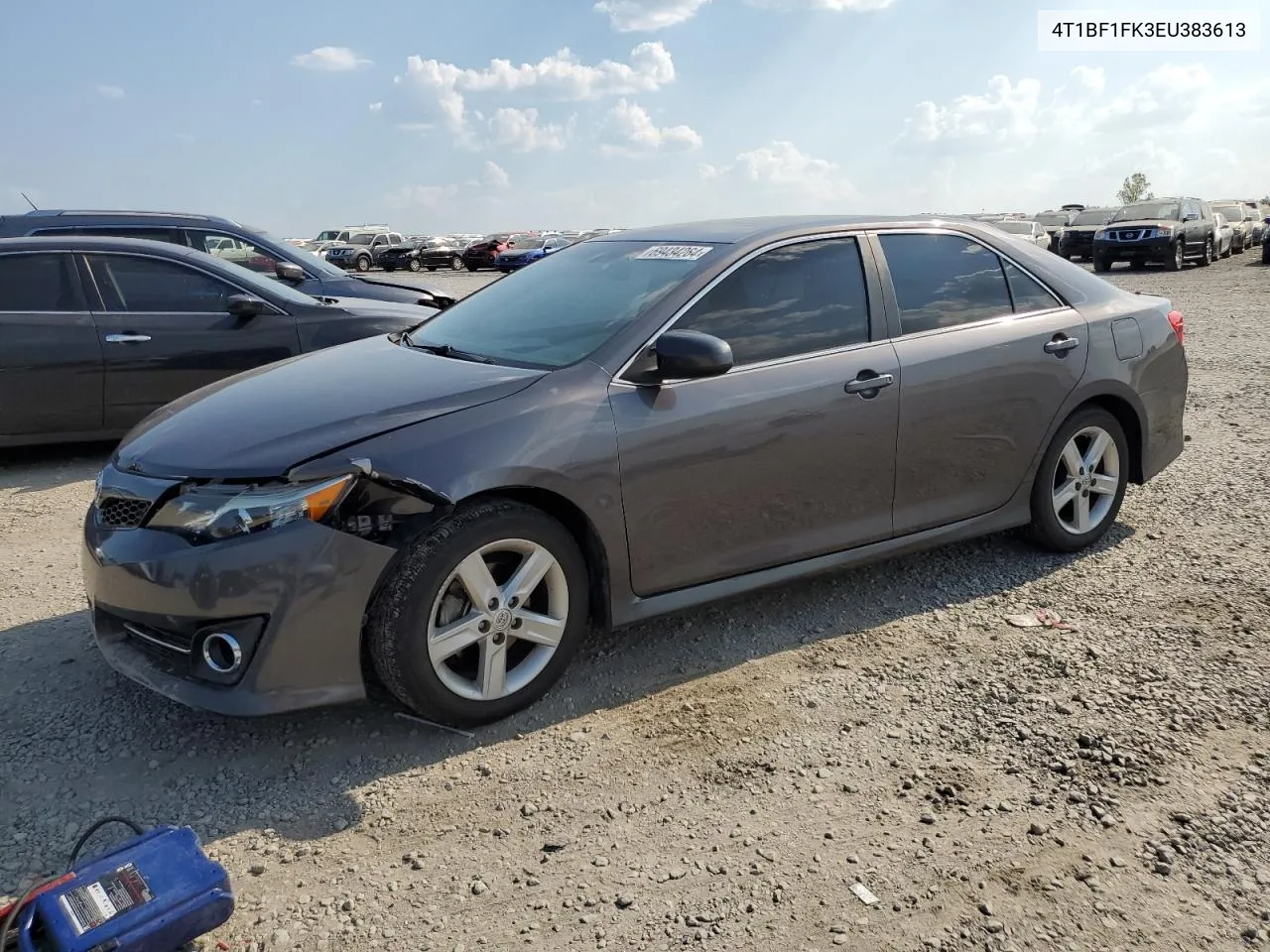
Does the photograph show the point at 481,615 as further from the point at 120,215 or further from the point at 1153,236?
the point at 1153,236

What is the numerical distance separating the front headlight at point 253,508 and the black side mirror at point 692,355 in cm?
112

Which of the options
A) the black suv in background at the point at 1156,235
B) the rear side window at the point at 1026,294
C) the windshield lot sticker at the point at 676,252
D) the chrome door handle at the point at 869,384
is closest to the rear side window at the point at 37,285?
the windshield lot sticker at the point at 676,252

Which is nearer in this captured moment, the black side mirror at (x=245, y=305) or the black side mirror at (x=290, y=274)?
the black side mirror at (x=245, y=305)

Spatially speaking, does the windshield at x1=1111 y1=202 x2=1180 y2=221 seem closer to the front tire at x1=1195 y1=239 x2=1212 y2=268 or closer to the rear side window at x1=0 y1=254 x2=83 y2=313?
the front tire at x1=1195 y1=239 x2=1212 y2=268

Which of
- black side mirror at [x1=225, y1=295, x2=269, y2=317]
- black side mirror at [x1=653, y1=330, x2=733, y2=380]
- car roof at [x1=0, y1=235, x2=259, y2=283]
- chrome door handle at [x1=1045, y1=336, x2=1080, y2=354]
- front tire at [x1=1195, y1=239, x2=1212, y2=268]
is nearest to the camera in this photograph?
black side mirror at [x1=653, y1=330, x2=733, y2=380]

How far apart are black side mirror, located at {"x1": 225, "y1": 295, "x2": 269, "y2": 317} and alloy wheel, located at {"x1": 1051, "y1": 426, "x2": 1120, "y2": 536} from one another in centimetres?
509

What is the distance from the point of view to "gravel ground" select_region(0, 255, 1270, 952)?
8.12ft

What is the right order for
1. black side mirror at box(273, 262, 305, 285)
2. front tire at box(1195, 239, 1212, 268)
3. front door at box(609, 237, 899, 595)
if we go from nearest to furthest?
front door at box(609, 237, 899, 595) → black side mirror at box(273, 262, 305, 285) → front tire at box(1195, 239, 1212, 268)

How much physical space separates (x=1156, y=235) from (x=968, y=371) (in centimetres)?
2340

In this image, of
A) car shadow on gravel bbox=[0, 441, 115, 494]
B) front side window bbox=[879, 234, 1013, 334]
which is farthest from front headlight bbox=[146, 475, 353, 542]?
car shadow on gravel bbox=[0, 441, 115, 494]

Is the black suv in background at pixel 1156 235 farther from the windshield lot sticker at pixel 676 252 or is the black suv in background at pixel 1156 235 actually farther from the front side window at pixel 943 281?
the windshield lot sticker at pixel 676 252

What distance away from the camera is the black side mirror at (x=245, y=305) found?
6812 millimetres

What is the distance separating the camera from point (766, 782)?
3.03 m

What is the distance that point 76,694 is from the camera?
11.7ft
